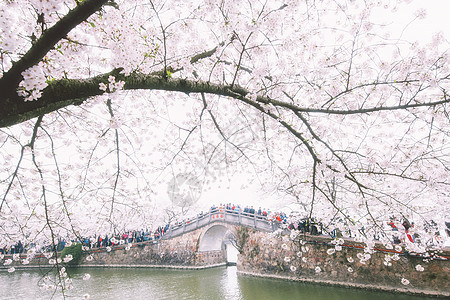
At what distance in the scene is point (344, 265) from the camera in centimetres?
1038

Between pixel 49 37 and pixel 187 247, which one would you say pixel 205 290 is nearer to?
pixel 187 247

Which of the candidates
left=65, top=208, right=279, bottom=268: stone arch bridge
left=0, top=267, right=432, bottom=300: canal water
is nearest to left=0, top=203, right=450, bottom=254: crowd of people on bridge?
left=65, top=208, right=279, bottom=268: stone arch bridge

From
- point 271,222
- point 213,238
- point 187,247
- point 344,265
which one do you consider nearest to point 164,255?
point 187,247

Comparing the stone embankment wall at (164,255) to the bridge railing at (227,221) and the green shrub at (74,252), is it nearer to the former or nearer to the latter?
the bridge railing at (227,221)

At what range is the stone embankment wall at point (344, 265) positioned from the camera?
853 centimetres

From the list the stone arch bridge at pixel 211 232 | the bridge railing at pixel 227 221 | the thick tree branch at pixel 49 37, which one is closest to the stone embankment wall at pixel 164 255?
the stone arch bridge at pixel 211 232

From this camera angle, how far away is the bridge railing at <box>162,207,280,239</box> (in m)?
13.8

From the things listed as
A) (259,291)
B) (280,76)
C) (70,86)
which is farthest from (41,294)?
(280,76)

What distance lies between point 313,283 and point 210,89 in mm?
11744

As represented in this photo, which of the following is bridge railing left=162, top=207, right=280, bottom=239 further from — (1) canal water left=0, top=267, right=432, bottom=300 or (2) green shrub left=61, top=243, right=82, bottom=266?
(2) green shrub left=61, top=243, right=82, bottom=266

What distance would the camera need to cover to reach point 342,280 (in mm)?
10297

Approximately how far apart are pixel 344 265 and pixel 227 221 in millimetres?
8008

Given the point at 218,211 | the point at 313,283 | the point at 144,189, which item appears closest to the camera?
the point at 144,189

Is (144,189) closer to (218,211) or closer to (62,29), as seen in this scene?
(62,29)
